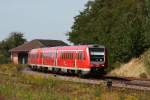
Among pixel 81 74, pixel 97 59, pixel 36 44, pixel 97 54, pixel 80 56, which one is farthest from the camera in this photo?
pixel 36 44

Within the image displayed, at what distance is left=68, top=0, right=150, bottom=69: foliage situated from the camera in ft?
159

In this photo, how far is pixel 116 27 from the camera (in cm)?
5409

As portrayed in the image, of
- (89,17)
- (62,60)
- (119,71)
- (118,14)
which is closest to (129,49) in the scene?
(119,71)

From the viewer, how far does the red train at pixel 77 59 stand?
39.6 m

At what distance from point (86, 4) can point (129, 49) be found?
27448mm

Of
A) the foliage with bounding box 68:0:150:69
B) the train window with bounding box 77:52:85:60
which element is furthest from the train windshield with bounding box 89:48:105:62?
the foliage with bounding box 68:0:150:69

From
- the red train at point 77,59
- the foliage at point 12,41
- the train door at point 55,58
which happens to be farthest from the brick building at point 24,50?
the train door at point 55,58

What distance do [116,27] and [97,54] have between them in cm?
1449

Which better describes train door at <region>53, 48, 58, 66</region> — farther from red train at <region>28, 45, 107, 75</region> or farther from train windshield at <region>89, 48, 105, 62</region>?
train windshield at <region>89, 48, 105, 62</region>

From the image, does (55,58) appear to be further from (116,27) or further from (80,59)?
(116,27)

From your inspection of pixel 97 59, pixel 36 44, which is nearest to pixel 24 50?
pixel 36 44

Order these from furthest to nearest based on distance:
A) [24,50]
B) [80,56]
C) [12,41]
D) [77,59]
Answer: [12,41] < [24,50] < [77,59] < [80,56]

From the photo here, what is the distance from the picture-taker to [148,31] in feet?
149

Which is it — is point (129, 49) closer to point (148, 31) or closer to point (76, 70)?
point (148, 31)
